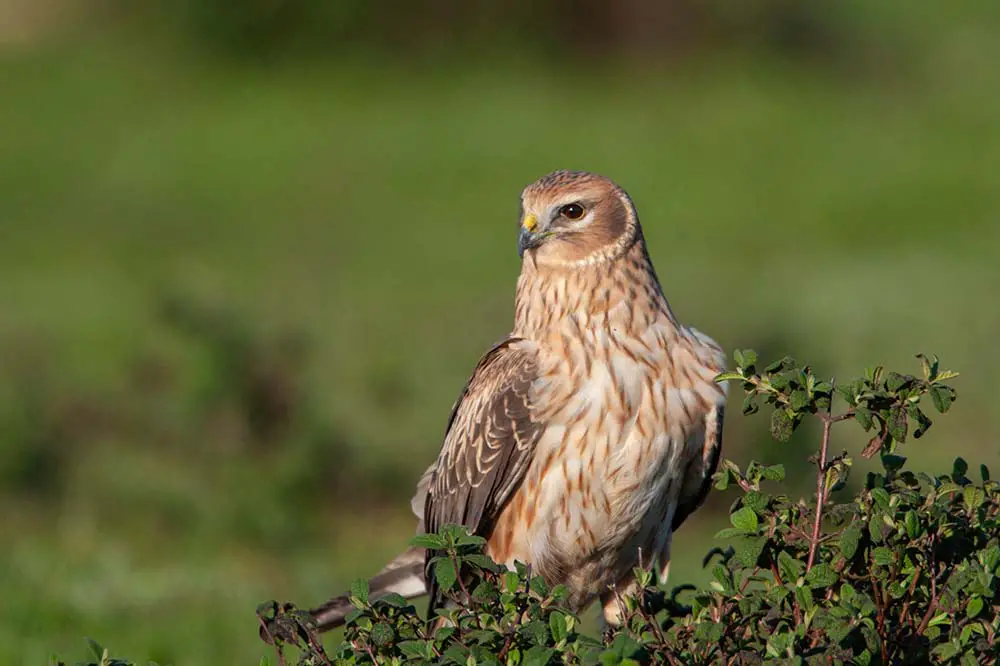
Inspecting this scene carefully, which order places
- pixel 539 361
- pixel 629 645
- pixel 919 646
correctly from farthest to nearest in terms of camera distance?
pixel 539 361
pixel 919 646
pixel 629 645

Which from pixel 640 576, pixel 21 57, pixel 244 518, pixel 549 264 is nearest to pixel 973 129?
pixel 21 57

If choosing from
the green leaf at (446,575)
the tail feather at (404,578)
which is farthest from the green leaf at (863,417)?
the tail feather at (404,578)

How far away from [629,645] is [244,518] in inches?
259

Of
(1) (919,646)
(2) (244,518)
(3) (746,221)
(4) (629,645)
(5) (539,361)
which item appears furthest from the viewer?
(3) (746,221)

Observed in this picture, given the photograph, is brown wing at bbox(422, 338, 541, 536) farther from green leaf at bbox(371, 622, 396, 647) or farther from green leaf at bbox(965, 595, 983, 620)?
green leaf at bbox(965, 595, 983, 620)

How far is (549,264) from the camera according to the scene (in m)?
5.41

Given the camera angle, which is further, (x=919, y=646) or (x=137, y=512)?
(x=137, y=512)

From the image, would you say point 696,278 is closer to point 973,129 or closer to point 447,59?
point 973,129

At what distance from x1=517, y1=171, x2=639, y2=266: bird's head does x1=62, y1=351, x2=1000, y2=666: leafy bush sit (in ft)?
4.42

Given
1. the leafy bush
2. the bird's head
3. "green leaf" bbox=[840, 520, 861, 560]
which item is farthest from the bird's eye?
"green leaf" bbox=[840, 520, 861, 560]

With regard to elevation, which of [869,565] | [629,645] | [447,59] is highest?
[447,59]

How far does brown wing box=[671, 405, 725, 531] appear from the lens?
17.1 feet

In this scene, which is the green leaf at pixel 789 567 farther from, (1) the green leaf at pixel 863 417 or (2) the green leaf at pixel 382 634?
(2) the green leaf at pixel 382 634

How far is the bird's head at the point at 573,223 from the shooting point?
5.38m
